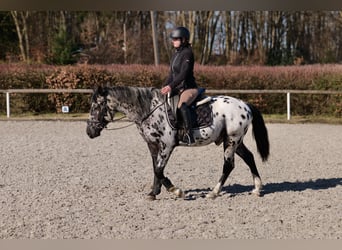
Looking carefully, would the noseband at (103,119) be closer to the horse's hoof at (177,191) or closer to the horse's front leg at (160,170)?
the horse's front leg at (160,170)

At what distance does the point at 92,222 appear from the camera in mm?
4344

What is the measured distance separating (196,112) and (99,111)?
110 centimetres

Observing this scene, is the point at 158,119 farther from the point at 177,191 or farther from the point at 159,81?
the point at 159,81

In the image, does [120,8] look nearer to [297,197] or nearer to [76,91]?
[297,197]

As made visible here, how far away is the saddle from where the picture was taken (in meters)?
5.21

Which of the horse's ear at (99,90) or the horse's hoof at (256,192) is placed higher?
the horse's ear at (99,90)

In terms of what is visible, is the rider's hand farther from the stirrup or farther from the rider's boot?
the stirrup

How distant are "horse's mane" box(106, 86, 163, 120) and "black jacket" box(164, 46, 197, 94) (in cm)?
33

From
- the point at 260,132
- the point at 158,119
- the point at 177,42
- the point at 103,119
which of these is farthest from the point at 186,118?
the point at 260,132

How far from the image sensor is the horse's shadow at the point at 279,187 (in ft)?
18.9

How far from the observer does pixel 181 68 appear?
504 centimetres

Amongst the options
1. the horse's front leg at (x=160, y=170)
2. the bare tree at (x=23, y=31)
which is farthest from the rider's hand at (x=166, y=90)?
the bare tree at (x=23, y=31)

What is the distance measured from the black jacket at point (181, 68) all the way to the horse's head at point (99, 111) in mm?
782

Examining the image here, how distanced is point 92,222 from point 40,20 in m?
22.8
